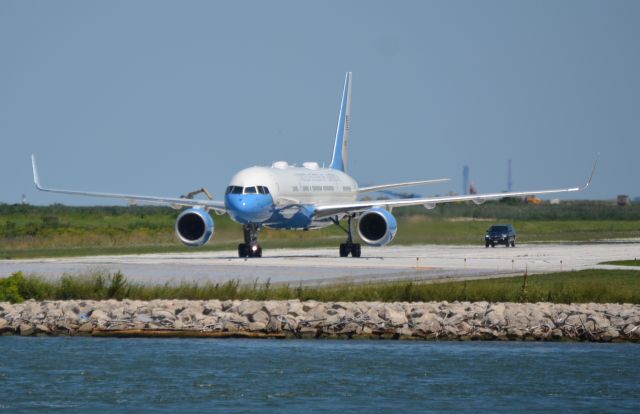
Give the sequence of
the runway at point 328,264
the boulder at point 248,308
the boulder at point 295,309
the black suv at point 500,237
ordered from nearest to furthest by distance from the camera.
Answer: the boulder at point 295,309 → the boulder at point 248,308 → the runway at point 328,264 → the black suv at point 500,237

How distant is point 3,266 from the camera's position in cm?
5488

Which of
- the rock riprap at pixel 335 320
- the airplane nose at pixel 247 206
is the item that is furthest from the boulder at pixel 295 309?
the airplane nose at pixel 247 206

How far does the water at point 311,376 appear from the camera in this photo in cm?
2720

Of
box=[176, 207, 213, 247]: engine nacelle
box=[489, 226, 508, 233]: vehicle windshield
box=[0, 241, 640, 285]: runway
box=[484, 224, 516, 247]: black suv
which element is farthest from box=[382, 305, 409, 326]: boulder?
box=[489, 226, 508, 233]: vehicle windshield

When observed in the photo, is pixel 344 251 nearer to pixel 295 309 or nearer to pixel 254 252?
pixel 254 252

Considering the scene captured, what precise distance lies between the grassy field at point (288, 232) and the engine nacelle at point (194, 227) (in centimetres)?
618

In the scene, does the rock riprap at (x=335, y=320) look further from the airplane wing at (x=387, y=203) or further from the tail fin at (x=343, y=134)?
the tail fin at (x=343, y=134)

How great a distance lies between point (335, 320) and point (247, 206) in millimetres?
26467

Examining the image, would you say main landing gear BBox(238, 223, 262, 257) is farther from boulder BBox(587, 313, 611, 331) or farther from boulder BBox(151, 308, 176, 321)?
boulder BBox(587, 313, 611, 331)

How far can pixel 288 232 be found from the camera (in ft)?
290

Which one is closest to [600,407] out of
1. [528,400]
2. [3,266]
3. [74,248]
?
[528,400]

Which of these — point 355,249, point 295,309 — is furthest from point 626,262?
point 295,309

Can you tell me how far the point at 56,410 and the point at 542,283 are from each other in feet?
73.4

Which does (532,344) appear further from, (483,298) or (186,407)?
(186,407)
